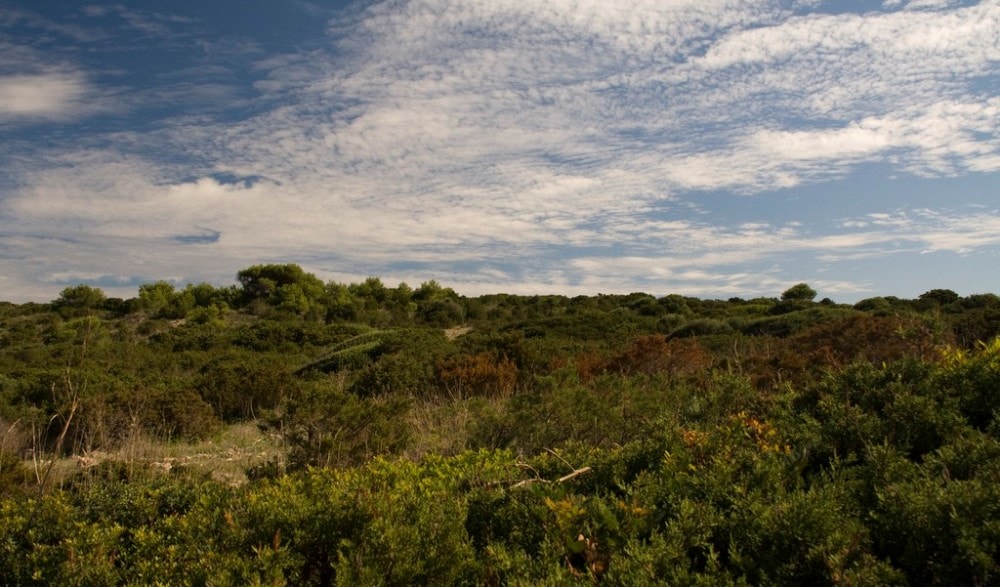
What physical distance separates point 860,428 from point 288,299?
39.2m

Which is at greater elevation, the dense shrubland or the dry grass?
the dense shrubland

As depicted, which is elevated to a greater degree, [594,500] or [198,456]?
[594,500]

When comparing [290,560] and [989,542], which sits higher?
[989,542]

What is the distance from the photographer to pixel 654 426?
4.07 m

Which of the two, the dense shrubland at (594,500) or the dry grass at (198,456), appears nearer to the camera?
the dense shrubland at (594,500)

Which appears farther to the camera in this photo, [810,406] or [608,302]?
[608,302]

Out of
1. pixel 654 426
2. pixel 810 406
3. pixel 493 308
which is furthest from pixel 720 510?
pixel 493 308

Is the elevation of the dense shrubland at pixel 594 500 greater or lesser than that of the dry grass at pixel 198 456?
greater

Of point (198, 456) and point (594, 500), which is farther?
point (198, 456)

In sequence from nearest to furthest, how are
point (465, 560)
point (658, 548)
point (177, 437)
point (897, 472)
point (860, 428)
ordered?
point (658, 548)
point (465, 560)
point (897, 472)
point (860, 428)
point (177, 437)

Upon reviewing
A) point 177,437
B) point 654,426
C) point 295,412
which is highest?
point 654,426

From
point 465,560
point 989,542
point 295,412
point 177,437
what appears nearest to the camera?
point 989,542

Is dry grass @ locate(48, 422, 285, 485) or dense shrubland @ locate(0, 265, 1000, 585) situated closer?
dense shrubland @ locate(0, 265, 1000, 585)

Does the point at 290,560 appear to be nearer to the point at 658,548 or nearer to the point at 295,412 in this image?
the point at 658,548
